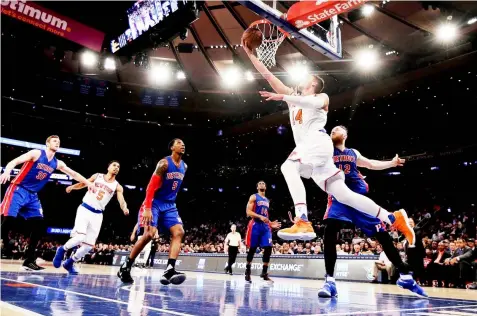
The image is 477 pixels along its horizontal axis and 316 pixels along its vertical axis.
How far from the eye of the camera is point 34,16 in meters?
16.1

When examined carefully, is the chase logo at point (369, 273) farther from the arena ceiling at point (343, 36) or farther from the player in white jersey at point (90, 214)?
the arena ceiling at point (343, 36)

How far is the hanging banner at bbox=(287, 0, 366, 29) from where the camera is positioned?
7.42 meters

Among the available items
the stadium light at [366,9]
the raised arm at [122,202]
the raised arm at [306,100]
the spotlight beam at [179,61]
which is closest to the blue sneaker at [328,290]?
the raised arm at [306,100]

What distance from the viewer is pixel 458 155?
16859mm

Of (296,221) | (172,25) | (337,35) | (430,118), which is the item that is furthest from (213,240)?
(296,221)

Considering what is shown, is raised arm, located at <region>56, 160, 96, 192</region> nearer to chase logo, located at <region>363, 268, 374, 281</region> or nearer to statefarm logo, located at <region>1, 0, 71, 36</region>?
chase logo, located at <region>363, 268, 374, 281</region>

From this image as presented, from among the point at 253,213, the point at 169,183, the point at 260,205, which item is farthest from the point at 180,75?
the point at 169,183

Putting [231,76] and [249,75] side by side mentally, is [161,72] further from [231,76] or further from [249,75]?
[249,75]

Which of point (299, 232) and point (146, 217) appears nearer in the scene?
point (299, 232)

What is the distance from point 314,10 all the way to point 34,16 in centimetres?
1264

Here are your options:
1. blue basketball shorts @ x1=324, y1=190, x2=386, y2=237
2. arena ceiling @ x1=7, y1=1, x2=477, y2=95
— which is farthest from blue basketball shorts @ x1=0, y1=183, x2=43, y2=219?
arena ceiling @ x1=7, y1=1, x2=477, y2=95

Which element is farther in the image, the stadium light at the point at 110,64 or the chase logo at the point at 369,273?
the stadium light at the point at 110,64

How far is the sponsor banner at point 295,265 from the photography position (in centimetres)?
1112

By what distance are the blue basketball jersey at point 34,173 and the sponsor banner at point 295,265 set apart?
7504 millimetres
